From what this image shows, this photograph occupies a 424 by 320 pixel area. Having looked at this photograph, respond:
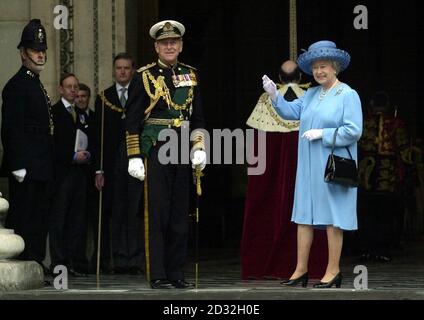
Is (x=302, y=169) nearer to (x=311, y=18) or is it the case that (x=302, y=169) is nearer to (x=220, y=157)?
(x=220, y=157)

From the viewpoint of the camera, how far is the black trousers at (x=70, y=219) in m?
16.5

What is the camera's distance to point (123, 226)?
16.8 metres

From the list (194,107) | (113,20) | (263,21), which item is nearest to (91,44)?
(113,20)

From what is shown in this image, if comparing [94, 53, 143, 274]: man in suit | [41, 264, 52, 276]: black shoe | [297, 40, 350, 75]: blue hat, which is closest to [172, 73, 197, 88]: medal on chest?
[297, 40, 350, 75]: blue hat

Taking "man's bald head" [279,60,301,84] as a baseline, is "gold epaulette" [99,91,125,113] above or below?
below

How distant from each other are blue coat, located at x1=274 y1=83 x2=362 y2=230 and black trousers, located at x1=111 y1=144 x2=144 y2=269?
2.52 meters

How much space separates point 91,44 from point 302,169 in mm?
3737

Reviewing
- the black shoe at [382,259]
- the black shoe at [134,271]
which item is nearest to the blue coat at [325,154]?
the black shoe at [134,271]

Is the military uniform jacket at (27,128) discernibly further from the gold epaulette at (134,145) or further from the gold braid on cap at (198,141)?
the gold braid on cap at (198,141)

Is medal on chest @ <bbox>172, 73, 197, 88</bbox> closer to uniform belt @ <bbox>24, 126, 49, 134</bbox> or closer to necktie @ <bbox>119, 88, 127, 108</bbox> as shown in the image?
uniform belt @ <bbox>24, 126, 49, 134</bbox>

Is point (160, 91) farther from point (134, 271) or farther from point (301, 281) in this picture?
point (134, 271)

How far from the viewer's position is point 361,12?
21656 mm

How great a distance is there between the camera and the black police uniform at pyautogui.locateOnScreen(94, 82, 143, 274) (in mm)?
16578
